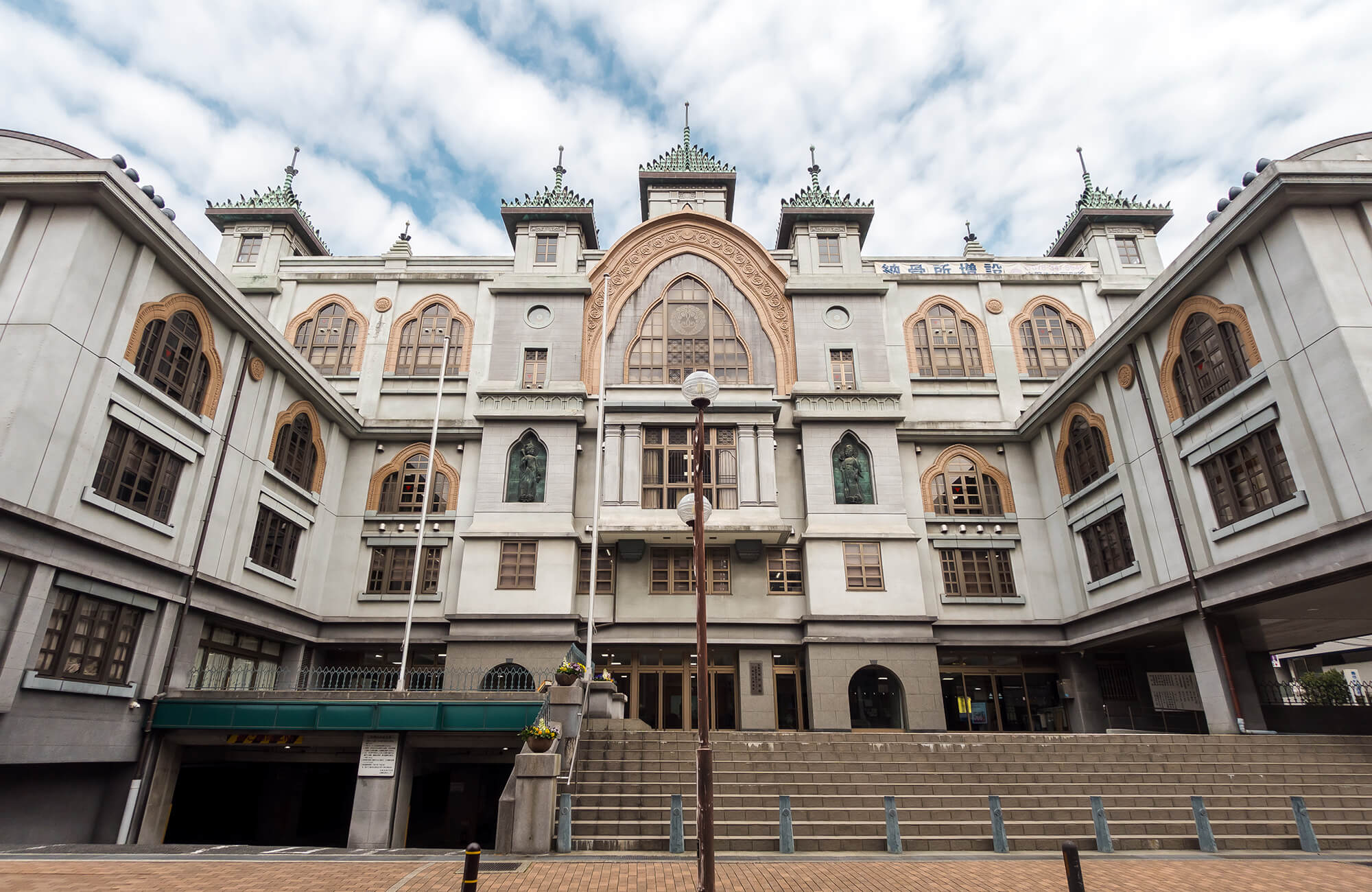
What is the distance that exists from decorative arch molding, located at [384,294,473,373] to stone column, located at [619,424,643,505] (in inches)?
347

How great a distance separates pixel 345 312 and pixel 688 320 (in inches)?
659

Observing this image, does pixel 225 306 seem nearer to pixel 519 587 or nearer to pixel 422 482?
pixel 422 482

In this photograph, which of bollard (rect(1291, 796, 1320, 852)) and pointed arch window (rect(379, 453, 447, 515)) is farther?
pointed arch window (rect(379, 453, 447, 515))

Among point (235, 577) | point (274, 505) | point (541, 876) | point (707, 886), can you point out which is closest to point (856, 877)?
point (707, 886)

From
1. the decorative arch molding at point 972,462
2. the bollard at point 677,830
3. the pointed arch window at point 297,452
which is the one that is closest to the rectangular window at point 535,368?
the pointed arch window at point 297,452

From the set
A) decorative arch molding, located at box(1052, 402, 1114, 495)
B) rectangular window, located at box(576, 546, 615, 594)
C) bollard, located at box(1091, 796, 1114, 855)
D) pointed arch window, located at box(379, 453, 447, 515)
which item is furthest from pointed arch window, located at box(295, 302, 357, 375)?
bollard, located at box(1091, 796, 1114, 855)

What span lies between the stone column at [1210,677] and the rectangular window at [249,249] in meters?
43.2

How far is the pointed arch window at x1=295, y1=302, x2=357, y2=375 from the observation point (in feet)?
111

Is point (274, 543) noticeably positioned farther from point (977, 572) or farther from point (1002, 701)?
point (1002, 701)

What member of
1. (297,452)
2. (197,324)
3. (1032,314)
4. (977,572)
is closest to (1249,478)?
(977,572)

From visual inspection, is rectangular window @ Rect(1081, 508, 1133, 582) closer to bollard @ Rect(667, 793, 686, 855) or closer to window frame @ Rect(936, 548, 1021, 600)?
window frame @ Rect(936, 548, 1021, 600)

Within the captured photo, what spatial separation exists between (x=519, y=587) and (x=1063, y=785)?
19.6 metres

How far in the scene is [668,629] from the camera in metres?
29.2

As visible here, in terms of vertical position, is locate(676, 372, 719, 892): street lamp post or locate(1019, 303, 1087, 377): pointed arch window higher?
locate(1019, 303, 1087, 377): pointed arch window
